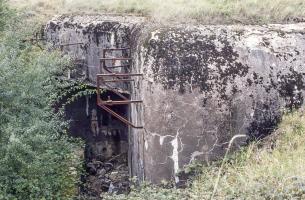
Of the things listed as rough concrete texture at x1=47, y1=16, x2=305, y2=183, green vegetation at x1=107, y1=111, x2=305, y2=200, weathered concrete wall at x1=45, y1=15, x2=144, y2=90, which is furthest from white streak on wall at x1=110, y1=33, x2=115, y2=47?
green vegetation at x1=107, y1=111, x2=305, y2=200

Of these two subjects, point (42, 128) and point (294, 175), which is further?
point (42, 128)

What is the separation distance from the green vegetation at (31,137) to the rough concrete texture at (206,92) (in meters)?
1.20

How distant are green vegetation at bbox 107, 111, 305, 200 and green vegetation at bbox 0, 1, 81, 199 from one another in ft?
4.36

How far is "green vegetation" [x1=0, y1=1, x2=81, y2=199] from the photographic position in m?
6.06

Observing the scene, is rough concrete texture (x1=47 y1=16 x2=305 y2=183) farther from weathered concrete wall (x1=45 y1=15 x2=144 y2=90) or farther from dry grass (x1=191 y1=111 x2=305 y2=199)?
weathered concrete wall (x1=45 y1=15 x2=144 y2=90)

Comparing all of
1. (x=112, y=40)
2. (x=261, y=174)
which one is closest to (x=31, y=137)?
(x=112, y=40)

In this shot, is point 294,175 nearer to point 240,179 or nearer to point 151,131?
point 240,179

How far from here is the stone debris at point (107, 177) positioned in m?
8.26

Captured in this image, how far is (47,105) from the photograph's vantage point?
7.17 metres

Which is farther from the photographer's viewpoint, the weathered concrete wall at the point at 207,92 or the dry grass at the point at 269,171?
the weathered concrete wall at the point at 207,92

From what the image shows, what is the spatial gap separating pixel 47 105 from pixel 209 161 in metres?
2.46

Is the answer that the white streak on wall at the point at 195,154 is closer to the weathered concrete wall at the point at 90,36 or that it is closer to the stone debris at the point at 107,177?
the weathered concrete wall at the point at 90,36

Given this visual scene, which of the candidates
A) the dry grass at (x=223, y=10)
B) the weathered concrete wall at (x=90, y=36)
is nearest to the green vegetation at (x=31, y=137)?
the weathered concrete wall at (x=90, y=36)

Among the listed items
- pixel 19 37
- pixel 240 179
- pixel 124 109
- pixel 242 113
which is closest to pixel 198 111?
pixel 242 113
